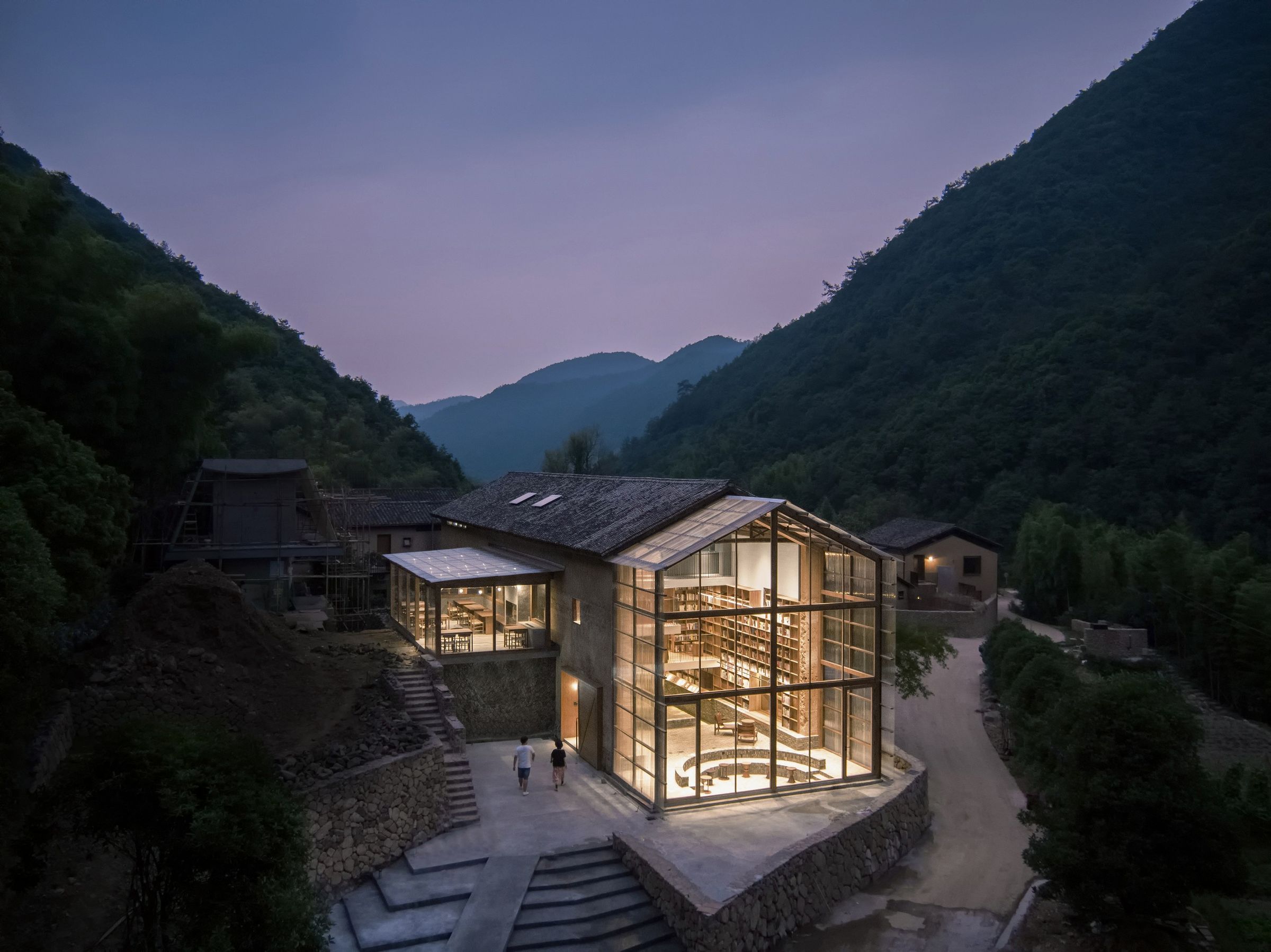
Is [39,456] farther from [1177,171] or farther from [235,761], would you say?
[1177,171]

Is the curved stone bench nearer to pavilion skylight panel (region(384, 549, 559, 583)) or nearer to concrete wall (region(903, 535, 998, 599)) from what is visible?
pavilion skylight panel (region(384, 549, 559, 583))

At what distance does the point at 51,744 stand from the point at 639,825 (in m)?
9.17

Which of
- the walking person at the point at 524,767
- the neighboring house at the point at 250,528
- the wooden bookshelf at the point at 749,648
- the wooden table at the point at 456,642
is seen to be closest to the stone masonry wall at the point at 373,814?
the walking person at the point at 524,767

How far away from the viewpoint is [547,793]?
1673cm

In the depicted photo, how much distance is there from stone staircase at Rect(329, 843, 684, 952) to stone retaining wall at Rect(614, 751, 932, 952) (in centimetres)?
37

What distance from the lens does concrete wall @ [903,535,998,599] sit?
38.4 meters

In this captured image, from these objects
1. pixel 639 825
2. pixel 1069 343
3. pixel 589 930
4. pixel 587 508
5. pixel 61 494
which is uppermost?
pixel 1069 343

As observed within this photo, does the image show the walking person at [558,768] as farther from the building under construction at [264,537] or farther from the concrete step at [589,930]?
the building under construction at [264,537]

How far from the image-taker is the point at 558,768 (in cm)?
1691

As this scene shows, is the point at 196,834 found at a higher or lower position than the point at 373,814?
higher

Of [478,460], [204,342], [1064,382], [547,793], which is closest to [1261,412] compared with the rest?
[1064,382]

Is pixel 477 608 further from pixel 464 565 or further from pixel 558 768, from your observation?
pixel 558 768

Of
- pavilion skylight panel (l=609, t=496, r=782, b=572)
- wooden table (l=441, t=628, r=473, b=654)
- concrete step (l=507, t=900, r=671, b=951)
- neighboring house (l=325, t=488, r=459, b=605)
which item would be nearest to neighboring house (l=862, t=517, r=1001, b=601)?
neighboring house (l=325, t=488, r=459, b=605)

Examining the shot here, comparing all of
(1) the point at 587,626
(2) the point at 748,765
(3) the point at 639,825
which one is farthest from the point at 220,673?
(2) the point at 748,765
